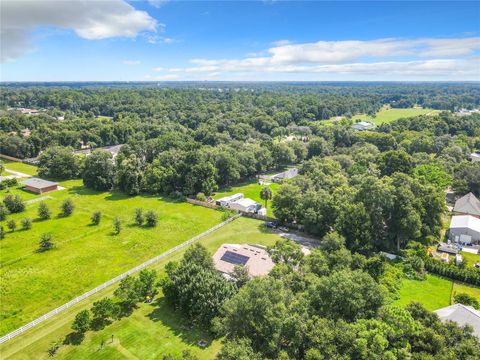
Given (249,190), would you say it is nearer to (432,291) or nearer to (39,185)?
(432,291)

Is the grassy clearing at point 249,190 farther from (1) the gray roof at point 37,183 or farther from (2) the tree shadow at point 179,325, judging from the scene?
(1) the gray roof at point 37,183

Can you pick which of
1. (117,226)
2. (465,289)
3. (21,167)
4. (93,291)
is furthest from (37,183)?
(465,289)

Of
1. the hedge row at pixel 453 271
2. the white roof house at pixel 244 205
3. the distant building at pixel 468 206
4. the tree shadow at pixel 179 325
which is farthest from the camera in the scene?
the white roof house at pixel 244 205

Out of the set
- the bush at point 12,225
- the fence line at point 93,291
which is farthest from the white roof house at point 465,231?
the bush at point 12,225

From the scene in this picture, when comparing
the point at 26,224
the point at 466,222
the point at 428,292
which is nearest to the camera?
the point at 428,292

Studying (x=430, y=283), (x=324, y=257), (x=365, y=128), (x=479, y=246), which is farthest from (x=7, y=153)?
(x=365, y=128)

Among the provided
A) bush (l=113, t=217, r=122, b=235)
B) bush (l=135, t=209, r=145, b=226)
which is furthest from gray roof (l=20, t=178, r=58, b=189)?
bush (l=135, t=209, r=145, b=226)
